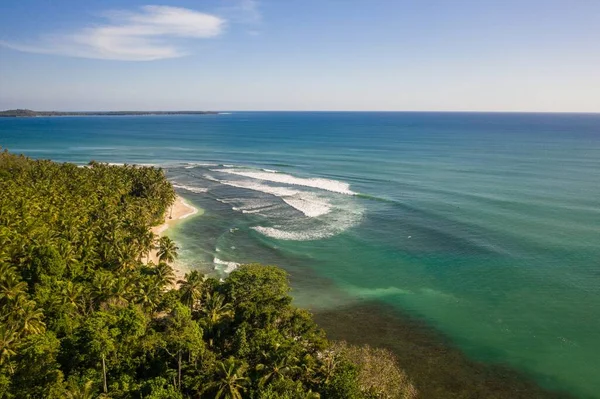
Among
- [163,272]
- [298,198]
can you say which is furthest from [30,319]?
[298,198]

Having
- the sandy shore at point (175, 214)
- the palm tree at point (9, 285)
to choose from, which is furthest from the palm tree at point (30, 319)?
the sandy shore at point (175, 214)

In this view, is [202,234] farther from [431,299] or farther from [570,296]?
[570,296]

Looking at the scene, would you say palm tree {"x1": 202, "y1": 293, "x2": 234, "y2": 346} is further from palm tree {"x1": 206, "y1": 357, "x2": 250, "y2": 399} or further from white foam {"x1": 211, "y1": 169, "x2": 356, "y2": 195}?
white foam {"x1": 211, "y1": 169, "x2": 356, "y2": 195}

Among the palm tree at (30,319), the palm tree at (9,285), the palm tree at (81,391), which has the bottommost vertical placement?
the palm tree at (81,391)

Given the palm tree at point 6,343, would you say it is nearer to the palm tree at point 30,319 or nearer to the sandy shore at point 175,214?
the palm tree at point 30,319

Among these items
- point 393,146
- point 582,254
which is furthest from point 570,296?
point 393,146
